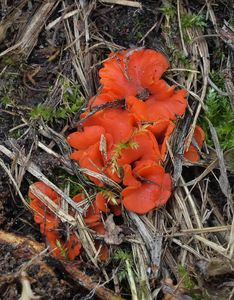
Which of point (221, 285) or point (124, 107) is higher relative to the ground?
point (124, 107)

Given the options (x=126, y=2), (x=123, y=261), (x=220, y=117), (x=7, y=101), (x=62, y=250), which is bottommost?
(x=123, y=261)

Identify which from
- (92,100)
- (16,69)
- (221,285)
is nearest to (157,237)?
(221,285)

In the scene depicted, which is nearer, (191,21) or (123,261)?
(123,261)

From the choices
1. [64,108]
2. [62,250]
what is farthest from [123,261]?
[64,108]

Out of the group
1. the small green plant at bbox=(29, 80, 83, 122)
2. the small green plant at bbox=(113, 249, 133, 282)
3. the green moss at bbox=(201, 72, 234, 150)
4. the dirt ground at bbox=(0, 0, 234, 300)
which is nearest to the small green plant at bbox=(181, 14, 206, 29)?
the dirt ground at bbox=(0, 0, 234, 300)

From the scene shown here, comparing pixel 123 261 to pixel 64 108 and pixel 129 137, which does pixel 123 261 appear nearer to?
pixel 129 137

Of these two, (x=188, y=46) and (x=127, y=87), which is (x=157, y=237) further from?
(x=188, y=46)
